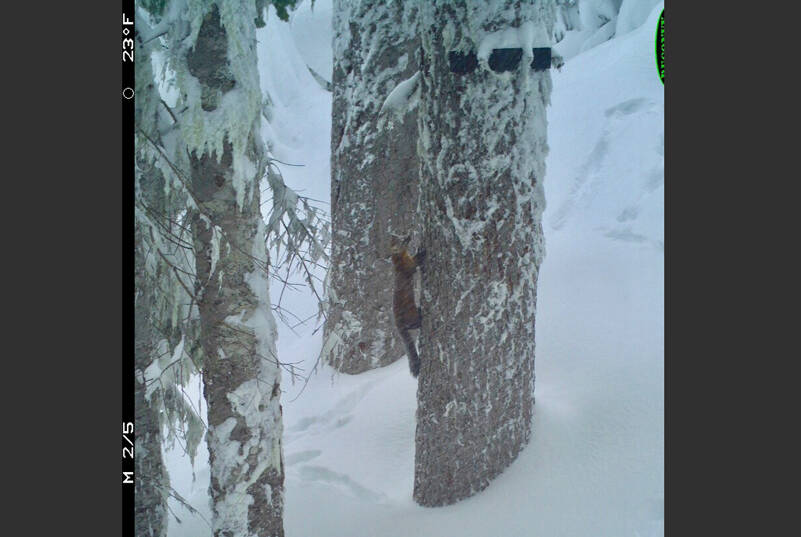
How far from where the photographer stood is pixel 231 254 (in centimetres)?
286

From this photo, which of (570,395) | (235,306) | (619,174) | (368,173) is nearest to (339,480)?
(570,395)

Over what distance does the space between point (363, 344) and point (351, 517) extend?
1.82m

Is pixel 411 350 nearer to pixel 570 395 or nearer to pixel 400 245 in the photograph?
pixel 400 245

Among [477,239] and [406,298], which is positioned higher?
[477,239]

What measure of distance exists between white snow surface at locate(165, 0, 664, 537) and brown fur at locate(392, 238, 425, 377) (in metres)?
0.87

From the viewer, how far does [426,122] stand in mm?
3365

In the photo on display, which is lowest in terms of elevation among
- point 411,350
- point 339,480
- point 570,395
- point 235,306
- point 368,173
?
point 339,480

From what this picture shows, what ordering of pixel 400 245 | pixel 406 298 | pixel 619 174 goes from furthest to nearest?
pixel 619 174
pixel 400 245
pixel 406 298

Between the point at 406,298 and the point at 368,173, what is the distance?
1847 mm

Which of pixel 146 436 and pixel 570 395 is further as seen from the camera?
pixel 570 395

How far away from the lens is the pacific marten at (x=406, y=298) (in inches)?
144

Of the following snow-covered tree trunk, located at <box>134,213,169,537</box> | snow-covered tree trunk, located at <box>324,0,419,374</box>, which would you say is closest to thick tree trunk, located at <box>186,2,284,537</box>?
snow-covered tree trunk, located at <box>134,213,169,537</box>

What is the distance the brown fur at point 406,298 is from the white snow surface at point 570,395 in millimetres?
867

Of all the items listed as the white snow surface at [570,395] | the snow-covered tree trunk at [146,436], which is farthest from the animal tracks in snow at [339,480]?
the snow-covered tree trunk at [146,436]
